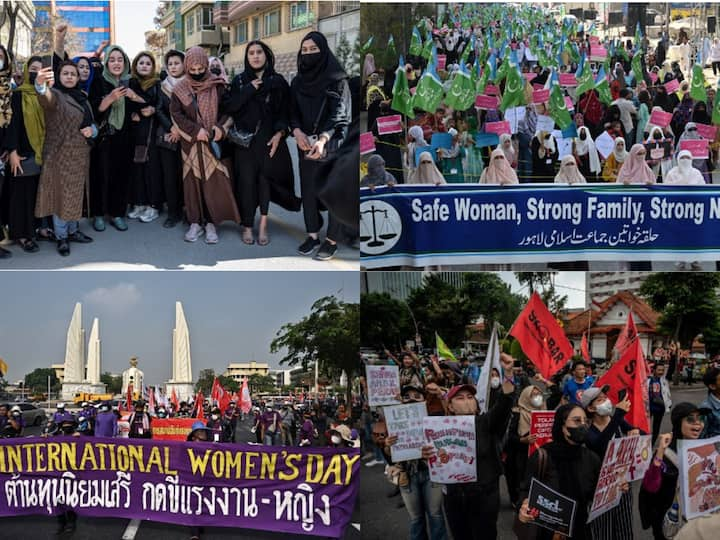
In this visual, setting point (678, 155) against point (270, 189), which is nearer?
point (270, 189)

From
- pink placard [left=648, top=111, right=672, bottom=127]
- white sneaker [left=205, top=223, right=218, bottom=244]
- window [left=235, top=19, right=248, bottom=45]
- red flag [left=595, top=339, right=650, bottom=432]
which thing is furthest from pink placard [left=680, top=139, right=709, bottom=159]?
white sneaker [left=205, top=223, right=218, bottom=244]

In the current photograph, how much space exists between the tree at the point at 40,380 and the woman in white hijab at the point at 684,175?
15.0 ft

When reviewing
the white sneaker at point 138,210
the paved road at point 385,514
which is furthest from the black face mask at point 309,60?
A: the paved road at point 385,514

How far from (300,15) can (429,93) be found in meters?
1.93

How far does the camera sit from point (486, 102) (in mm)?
7727

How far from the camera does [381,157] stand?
7172 millimetres

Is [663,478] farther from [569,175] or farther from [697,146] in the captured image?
[697,146]

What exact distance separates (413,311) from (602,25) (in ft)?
9.86

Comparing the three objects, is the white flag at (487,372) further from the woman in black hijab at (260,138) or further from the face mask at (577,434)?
the woman in black hijab at (260,138)

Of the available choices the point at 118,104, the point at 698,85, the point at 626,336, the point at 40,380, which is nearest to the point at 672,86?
the point at 698,85

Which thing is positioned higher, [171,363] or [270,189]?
[270,189]

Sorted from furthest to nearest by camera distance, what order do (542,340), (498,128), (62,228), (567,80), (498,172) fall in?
(567,80)
(498,128)
(498,172)
(542,340)
(62,228)

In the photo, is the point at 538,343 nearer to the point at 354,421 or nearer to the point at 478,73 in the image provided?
the point at 354,421

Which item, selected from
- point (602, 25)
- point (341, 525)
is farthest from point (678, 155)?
point (341, 525)
